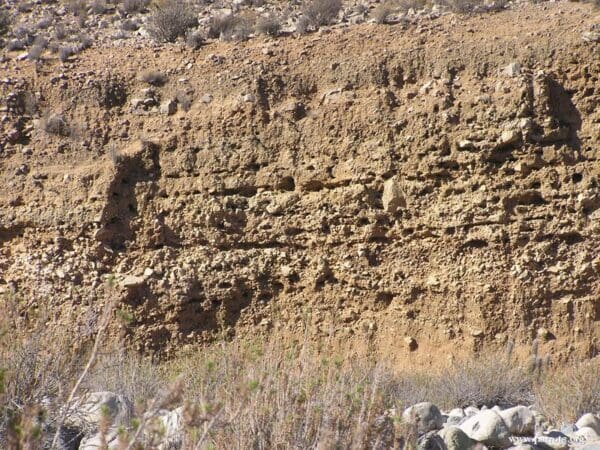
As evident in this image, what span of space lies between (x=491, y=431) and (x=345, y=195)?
4536 mm

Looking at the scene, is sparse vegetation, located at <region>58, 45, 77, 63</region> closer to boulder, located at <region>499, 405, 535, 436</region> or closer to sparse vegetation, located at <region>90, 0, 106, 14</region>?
sparse vegetation, located at <region>90, 0, 106, 14</region>

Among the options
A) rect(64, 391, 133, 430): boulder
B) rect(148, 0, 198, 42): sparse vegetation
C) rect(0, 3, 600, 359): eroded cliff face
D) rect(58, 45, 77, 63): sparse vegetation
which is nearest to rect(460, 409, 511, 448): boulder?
rect(64, 391, 133, 430): boulder

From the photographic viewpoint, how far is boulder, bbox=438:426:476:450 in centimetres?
520

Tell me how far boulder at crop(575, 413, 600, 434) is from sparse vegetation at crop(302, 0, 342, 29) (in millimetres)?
7333

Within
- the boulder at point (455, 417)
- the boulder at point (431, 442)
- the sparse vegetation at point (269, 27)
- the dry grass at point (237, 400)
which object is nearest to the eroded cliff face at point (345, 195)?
the sparse vegetation at point (269, 27)

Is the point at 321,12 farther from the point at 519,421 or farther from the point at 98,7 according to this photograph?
the point at 519,421

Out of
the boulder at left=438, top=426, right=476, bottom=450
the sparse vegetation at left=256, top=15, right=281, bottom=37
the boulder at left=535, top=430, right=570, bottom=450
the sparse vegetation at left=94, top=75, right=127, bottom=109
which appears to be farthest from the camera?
the sparse vegetation at left=256, top=15, right=281, bottom=37

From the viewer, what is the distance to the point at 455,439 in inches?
206

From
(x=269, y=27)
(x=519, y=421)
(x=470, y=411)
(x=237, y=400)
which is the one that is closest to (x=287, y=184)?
(x=269, y=27)

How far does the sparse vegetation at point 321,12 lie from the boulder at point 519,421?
7.26 meters

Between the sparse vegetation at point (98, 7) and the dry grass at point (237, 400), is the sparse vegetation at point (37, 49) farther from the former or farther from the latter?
the dry grass at point (237, 400)

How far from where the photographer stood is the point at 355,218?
9656 mm

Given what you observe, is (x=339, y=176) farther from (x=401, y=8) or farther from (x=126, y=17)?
(x=126, y=17)

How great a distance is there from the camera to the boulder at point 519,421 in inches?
240
